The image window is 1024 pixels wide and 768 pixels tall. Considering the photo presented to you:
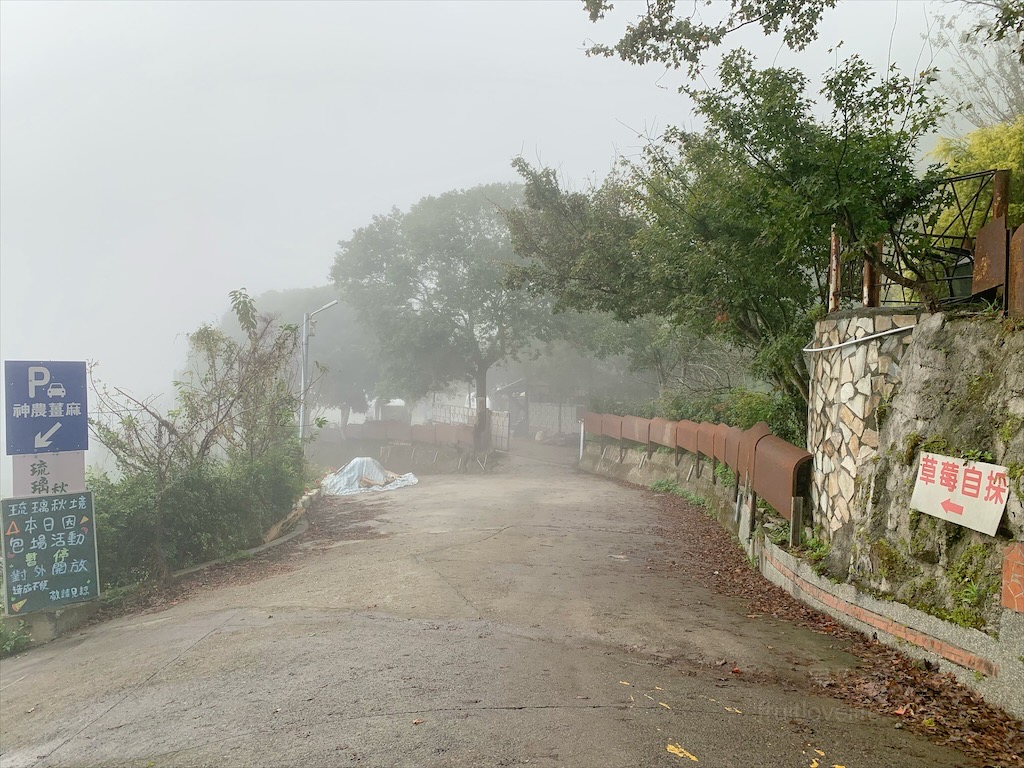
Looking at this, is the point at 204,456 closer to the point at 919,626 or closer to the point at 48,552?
the point at 48,552

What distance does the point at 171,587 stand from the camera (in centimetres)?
1035

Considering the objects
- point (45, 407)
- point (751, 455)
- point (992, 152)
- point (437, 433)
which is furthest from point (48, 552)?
point (437, 433)

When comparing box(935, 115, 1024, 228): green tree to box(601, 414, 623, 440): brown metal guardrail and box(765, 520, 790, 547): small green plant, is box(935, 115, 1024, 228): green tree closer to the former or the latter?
box(765, 520, 790, 547): small green plant

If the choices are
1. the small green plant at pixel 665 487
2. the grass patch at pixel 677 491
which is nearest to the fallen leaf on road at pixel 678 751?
the grass patch at pixel 677 491

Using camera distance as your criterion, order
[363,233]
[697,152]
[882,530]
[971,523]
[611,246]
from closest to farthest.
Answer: [971,523] → [882,530] → [697,152] → [611,246] → [363,233]

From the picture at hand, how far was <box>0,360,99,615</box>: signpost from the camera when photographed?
8.81 metres

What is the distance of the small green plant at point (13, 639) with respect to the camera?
855 centimetres

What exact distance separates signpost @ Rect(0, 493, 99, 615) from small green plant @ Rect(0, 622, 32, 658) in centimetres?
24

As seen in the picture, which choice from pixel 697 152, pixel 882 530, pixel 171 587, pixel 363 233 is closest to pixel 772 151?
pixel 697 152

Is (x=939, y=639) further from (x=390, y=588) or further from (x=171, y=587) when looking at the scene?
(x=171, y=587)

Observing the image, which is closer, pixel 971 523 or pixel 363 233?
pixel 971 523

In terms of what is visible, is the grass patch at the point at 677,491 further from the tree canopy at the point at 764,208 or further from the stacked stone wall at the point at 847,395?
the stacked stone wall at the point at 847,395

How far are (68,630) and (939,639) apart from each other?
9.49 m

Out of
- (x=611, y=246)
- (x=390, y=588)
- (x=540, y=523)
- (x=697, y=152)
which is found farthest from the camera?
(x=611, y=246)
